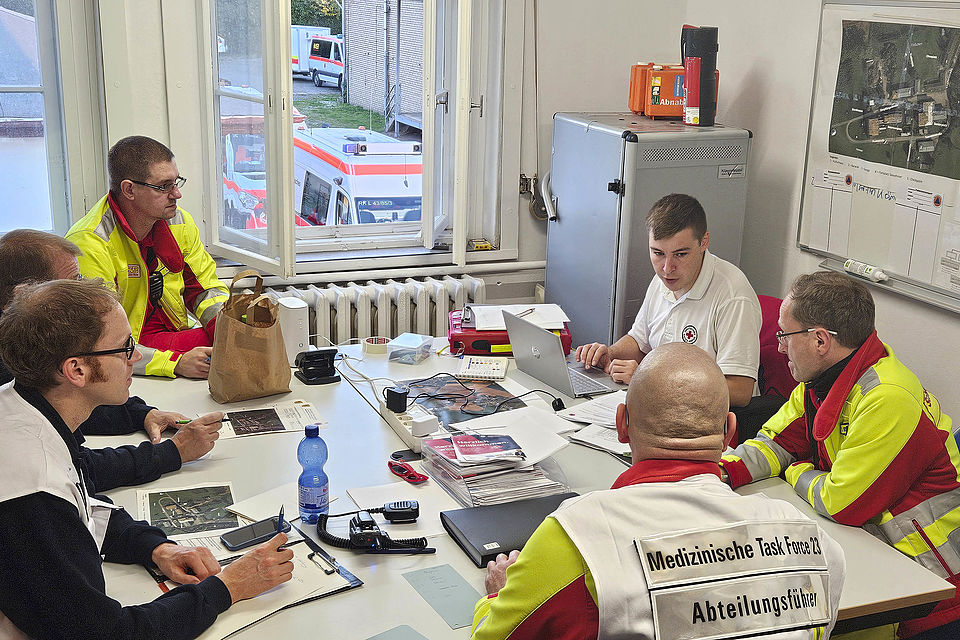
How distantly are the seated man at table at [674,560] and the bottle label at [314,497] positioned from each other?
65 centimetres

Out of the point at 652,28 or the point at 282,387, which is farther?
the point at 652,28

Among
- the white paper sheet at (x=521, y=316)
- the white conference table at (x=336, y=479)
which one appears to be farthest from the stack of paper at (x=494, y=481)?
the white paper sheet at (x=521, y=316)

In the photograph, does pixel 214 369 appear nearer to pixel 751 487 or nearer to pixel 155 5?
pixel 751 487

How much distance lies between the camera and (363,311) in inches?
153

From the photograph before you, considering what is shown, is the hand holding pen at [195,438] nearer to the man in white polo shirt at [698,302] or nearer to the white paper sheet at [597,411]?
the white paper sheet at [597,411]

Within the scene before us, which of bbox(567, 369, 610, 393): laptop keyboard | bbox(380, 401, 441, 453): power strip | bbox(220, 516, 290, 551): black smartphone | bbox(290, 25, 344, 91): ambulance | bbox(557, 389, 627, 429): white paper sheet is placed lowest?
bbox(220, 516, 290, 551): black smartphone

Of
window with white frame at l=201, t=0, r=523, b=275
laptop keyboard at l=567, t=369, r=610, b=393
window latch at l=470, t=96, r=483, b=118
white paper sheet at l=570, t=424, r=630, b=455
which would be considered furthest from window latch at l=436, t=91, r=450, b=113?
white paper sheet at l=570, t=424, r=630, b=455

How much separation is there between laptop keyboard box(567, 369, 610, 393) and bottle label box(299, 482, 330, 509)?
1.06 meters

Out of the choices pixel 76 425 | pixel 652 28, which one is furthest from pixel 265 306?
pixel 652 28

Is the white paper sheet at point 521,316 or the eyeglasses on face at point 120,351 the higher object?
the eyeglasses on face at point 120,351

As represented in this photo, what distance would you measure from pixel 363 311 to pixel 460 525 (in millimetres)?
2087

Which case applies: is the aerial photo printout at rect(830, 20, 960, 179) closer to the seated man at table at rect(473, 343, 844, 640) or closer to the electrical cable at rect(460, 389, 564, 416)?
the electrical cable at rect(460, 389, 564, 416)

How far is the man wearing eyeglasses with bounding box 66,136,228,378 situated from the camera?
3035 millimetres

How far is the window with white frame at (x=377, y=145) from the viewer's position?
11.7ft
